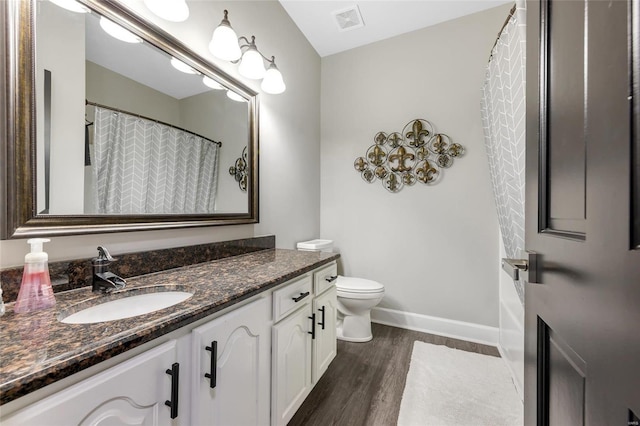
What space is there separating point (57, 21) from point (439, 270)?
2700 millimetres

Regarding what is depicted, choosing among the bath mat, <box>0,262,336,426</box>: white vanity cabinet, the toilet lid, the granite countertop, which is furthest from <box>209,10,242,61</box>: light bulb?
the bath mat

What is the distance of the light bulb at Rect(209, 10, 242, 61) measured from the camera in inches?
54.9

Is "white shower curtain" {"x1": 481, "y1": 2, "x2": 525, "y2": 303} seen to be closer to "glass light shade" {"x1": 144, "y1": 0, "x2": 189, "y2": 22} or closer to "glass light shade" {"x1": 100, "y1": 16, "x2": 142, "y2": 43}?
"glass light shade" {"x1": 144, "y1": 0, "x2": 189, "y2": 22}

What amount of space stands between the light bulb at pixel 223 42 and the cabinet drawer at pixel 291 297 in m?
1.23

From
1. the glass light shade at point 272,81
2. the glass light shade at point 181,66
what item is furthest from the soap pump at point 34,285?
the glass light shade at point 272,81

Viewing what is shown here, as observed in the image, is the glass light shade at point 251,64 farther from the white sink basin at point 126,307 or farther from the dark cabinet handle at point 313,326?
the dark cabinet handle at point 313,326

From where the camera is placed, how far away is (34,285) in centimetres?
75

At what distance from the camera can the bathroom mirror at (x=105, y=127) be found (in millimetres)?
819

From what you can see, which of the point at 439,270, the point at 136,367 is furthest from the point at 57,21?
the point at 439,270

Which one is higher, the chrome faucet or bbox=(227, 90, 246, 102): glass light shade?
bbox=(227, 90, 246, 102): glass light shade

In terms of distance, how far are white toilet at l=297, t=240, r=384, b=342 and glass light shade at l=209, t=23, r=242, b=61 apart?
150 centimetres

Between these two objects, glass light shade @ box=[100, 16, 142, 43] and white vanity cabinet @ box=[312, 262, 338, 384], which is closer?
glass light shade @ box=[100, 16, 142, 43]

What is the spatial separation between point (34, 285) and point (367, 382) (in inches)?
67.2

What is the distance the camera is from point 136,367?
0.63 m
